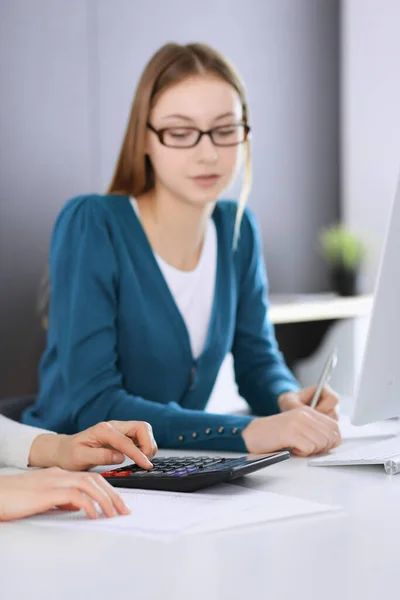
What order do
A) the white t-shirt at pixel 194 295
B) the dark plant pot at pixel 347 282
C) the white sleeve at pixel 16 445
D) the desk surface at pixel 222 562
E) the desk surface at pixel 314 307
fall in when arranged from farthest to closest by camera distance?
the dark plant pot at pixel 347 282
the desk surface at pixel 314 307
the white t-shirt at pixel 194 295
the white sleeve at pixel 16 445
the desk surface at pixel 222 562

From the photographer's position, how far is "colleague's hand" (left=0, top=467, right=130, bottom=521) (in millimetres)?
1032

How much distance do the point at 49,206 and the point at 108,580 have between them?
218cm

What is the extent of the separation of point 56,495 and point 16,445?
0.39 metres

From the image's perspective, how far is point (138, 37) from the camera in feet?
10.5

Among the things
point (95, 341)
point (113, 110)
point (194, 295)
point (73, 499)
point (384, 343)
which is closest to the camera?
point (73, 499)

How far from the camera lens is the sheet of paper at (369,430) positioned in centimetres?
161

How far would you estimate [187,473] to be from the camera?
1168mm

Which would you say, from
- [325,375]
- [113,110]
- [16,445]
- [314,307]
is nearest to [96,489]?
[16,445]

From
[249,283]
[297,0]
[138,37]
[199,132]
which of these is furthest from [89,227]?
[297,0]

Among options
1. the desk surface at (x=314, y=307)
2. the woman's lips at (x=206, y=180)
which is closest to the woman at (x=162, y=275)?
the woman's lips at (x=206, y=180)

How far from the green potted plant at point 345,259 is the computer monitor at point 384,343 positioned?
8.38 ft

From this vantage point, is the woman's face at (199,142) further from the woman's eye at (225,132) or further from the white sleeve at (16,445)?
the white sleeve at (16,445)

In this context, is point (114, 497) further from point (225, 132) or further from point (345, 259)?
point (345, 259)

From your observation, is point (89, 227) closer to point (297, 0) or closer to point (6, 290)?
point (6, 290)
